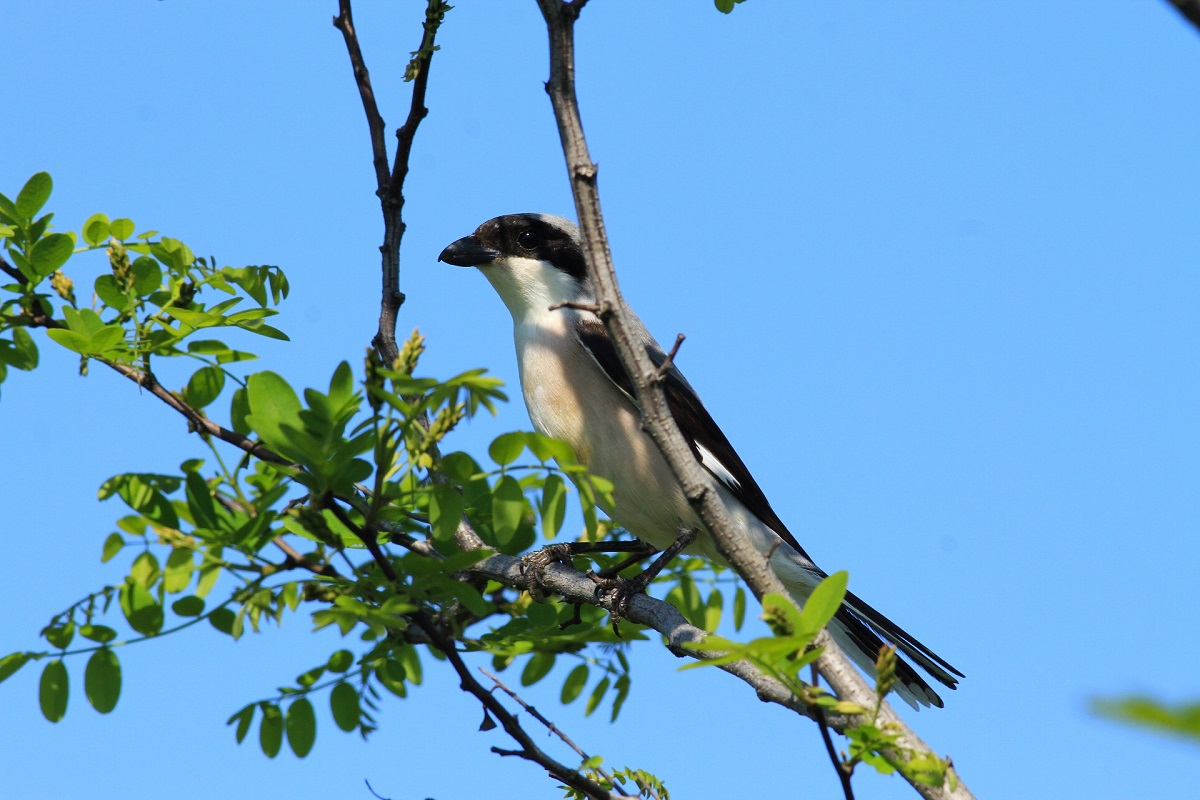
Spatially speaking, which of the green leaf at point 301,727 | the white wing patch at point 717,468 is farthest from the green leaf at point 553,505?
the white wing patch at point 717,468

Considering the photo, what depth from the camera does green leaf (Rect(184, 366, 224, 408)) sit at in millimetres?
2709

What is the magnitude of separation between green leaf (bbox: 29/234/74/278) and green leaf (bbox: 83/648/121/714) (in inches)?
41.9

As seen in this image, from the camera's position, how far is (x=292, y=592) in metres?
2.25

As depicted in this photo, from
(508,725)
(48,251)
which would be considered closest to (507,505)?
(508,725)

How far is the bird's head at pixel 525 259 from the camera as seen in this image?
17.0 feet

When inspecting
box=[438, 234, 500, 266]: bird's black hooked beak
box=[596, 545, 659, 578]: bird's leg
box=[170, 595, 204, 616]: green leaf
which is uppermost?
box=[438, 234, 500, 266]: bird's black hooked beak

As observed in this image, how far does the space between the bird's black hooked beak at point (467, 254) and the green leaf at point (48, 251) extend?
2468mm

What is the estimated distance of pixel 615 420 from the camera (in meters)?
4.45

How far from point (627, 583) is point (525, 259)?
6.96 feet

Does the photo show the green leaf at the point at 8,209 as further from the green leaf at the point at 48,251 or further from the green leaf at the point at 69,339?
the green leaf at the point at 69,339

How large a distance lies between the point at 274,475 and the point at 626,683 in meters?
1.49

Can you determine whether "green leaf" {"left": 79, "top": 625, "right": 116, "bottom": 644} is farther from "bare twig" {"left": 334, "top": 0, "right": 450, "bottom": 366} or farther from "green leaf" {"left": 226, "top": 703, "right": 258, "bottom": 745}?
"bare twig" {"left": 334, "top": 0, "right": 450, "bottom": 366}

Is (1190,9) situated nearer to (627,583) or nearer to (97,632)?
(97,632)

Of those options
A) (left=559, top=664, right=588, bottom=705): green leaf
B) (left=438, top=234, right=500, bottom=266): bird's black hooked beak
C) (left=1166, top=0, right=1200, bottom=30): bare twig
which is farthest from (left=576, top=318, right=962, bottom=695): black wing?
(left=1166, top=0, right=1200, bottom=30): bare twig
